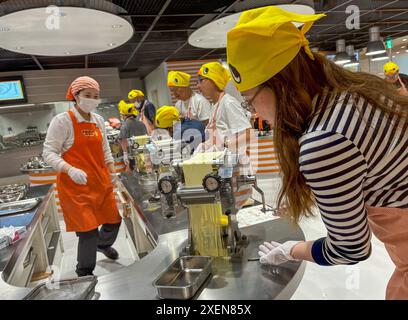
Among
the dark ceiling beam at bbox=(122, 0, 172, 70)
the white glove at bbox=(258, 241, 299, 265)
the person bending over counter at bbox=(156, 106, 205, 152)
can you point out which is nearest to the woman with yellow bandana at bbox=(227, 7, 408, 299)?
the white glove at bbox=(258, 241, 299, 265)

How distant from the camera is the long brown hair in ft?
2.81

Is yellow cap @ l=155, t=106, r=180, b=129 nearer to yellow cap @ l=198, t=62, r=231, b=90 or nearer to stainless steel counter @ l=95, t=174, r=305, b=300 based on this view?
yellow cap @ l=198, t=62, r=231, b=90

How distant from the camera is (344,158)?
778 millimetres

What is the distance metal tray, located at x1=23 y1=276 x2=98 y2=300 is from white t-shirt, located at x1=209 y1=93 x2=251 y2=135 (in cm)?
189

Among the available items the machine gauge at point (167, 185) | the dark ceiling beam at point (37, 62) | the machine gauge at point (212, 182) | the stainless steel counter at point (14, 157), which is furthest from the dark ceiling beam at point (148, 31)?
the machine gauge at point (212, 182)

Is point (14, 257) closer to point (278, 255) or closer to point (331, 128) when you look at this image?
point (278, 255)

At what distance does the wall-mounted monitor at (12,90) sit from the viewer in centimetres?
863

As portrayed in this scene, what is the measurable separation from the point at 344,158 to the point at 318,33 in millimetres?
8886

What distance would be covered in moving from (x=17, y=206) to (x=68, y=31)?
103 inches

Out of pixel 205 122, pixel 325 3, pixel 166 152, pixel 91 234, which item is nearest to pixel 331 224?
pixel 166 152

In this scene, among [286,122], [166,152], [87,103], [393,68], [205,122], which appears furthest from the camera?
[393,68]

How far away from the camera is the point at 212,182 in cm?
135

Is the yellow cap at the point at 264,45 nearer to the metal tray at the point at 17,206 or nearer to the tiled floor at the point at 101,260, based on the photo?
the metal tray at the point at 17,206
